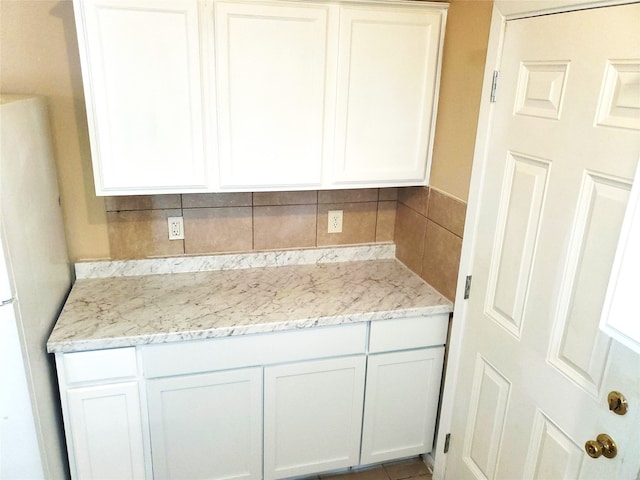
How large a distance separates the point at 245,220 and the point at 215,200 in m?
0.17

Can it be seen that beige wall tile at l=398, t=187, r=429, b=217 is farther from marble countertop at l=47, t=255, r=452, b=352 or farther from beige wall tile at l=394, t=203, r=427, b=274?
marble countertop at l=47, t=255, r=452, b=352

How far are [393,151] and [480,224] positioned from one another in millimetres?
519

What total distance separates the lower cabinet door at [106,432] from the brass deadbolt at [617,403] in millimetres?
1556

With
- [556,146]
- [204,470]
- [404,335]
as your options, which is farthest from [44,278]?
[556,146]

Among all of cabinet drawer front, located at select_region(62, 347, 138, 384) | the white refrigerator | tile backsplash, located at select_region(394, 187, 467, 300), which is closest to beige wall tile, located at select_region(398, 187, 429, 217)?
tile backsplash, located at select_region(394, 187, 467, 300)

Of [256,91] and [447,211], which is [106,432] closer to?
[256,91]

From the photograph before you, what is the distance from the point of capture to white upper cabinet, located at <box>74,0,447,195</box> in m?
1.66

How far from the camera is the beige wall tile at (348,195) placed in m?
2.36

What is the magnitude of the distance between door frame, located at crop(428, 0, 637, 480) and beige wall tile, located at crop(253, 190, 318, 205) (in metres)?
0.81

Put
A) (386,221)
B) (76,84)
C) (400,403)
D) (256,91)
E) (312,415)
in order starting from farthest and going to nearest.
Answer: (386,221) < (400,403) < (312,415) < (76,84) < (256,91)

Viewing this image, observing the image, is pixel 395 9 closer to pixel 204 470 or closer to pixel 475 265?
pixel 475 265

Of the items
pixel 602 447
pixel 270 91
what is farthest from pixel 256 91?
pixel 602 447

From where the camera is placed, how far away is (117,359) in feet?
5.65

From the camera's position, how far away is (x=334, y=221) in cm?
241
